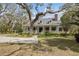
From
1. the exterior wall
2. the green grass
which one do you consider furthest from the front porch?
the green grass

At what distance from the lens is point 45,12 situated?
268 centimetres

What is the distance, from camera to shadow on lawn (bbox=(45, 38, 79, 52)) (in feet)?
8.77

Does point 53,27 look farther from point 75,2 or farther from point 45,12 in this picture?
point 75,2

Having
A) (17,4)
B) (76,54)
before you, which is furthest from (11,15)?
(76,54)

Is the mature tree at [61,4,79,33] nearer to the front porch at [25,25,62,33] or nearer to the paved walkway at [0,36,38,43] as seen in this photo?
the front porch at [25,25,62,33]

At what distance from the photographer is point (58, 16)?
266 centimetres

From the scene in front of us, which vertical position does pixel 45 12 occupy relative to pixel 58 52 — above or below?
above

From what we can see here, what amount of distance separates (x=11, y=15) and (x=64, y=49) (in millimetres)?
799

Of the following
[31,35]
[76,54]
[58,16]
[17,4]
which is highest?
[17,4]

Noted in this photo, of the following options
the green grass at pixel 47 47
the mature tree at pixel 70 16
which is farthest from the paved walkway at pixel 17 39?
the mature tree at pixel 70 16

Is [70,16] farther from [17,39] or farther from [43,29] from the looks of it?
[17,39]

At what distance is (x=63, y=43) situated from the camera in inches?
106

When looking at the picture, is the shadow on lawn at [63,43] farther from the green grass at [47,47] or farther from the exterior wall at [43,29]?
the exterior wall at [43,29]

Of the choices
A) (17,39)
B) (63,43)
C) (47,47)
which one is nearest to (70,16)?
(63,43)
